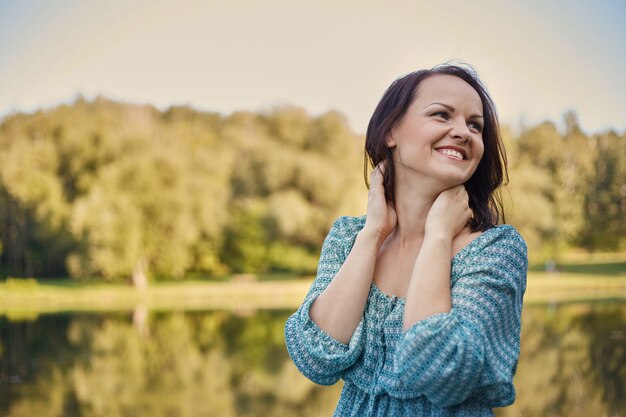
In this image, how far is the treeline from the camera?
24938mm

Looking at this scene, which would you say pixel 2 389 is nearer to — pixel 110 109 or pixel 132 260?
pixel 132 260

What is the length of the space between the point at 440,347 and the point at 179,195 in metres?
24.3

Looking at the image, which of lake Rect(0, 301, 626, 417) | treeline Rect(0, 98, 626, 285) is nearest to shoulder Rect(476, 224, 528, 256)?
lake Rect(0, 301, 626, 417)

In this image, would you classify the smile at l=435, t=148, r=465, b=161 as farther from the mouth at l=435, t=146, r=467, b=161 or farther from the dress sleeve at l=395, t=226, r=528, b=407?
the dress sleeve at l=395, t=226, r=528, b=407

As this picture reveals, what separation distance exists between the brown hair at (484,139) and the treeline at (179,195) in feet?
76.9

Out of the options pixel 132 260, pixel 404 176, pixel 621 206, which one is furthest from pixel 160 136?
pixel 404 176

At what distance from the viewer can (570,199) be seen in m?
32.8

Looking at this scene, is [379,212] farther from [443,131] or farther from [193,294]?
[193,294]

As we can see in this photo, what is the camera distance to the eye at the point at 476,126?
1527 millimetres

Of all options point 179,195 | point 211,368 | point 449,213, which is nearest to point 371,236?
point 449,213

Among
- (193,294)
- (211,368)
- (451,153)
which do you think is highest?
(451,153)

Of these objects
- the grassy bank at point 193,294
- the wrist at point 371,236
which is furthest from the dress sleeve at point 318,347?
the grassy bank at point 193,294

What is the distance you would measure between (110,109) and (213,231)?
899 cm

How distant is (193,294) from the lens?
77.7 feet
